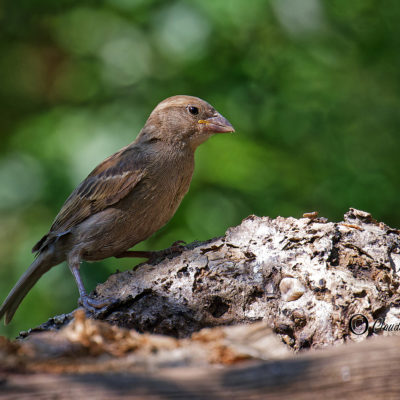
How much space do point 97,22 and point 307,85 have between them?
1.82 m

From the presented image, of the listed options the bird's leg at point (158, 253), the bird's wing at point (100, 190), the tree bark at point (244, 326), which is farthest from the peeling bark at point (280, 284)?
the bird's wing at point (100, 190)

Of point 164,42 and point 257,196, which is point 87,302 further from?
point 164,42

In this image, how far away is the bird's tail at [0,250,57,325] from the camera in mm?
4492

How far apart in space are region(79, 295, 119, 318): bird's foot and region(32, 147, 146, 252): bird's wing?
44.4 inches

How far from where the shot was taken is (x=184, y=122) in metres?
4.62

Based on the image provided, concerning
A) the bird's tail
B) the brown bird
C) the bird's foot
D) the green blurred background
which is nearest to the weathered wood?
the bird's foot

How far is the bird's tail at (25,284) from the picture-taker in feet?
14.7

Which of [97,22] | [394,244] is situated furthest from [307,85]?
[394,244]

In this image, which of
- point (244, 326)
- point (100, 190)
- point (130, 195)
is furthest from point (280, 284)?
point (100, 190)

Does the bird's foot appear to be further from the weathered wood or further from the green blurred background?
the weathered wood

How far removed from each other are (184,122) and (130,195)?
2.41 feet

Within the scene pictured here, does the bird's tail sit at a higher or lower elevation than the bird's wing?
lower

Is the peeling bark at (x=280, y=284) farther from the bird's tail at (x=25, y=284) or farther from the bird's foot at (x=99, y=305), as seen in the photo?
the bird's tail at (x=25, y=284)

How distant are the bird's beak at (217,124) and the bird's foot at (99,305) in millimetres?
1779
